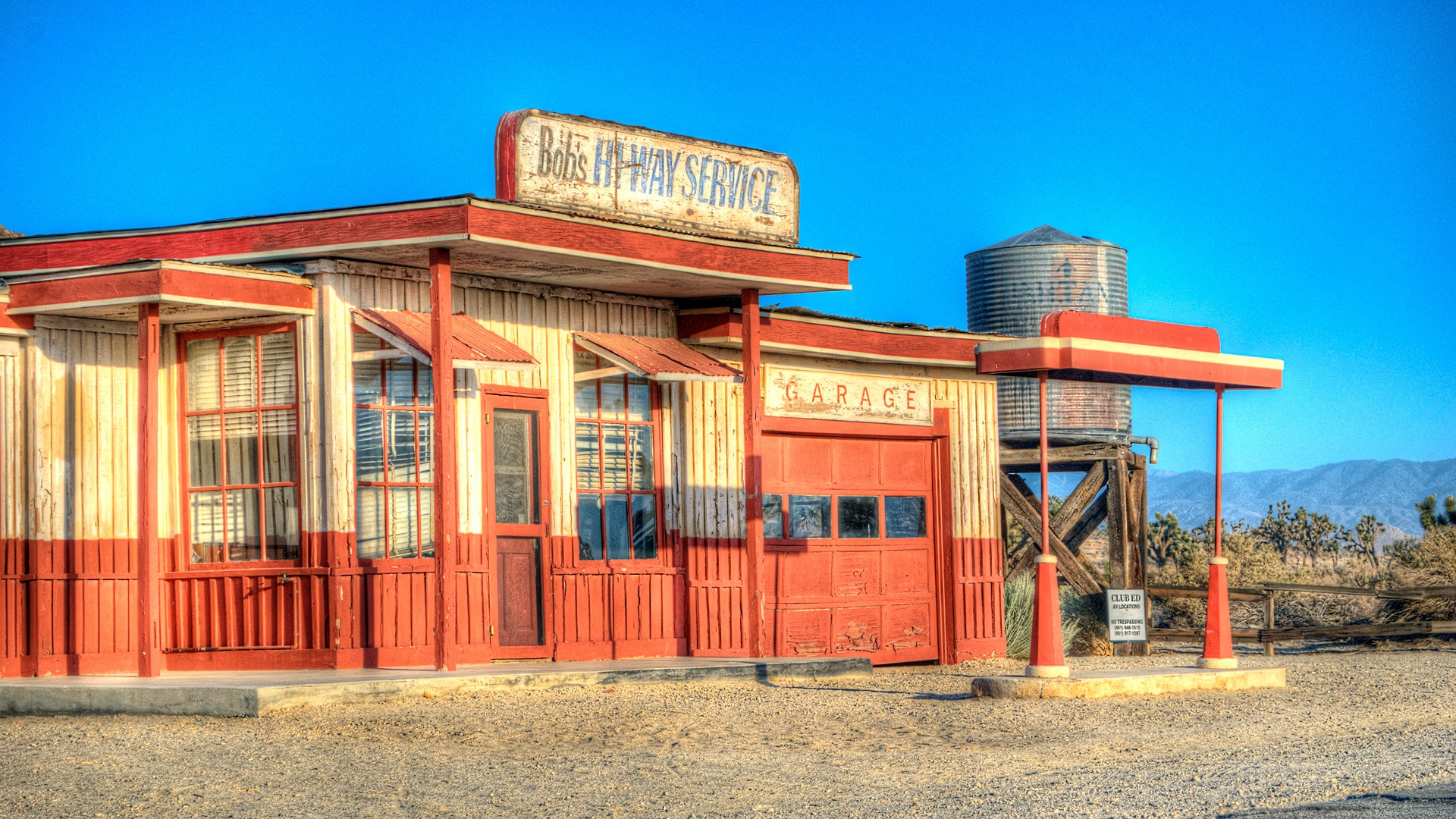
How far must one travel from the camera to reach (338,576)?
11.3 metres

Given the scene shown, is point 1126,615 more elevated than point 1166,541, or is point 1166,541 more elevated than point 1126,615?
point 1126,615

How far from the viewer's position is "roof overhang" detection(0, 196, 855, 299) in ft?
35.5

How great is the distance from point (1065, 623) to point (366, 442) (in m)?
10.3

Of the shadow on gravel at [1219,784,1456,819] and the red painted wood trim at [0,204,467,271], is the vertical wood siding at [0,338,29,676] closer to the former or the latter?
the red painted wood trim at [0,204,467,271]

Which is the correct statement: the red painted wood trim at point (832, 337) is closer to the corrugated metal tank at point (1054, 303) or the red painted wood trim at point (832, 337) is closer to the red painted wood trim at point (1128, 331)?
the red painted wood trim at point (1128, 331)

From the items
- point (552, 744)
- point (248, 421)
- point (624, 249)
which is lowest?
point (552, 744)

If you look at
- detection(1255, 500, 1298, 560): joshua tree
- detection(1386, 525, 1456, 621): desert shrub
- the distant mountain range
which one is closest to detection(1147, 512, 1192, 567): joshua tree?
detection(1255, 500, 1298, 560): joshua tree

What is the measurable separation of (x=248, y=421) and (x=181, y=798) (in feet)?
16.7

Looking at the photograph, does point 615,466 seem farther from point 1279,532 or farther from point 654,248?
point 1279,532

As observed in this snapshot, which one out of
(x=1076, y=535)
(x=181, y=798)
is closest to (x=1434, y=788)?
(x=181, y=798)

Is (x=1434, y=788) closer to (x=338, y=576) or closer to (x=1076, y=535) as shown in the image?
(x=338, y=576)

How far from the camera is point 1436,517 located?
95.5 ft

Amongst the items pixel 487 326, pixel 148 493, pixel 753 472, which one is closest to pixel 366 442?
pixel 487 326

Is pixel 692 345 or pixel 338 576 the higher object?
pixel 692 345
